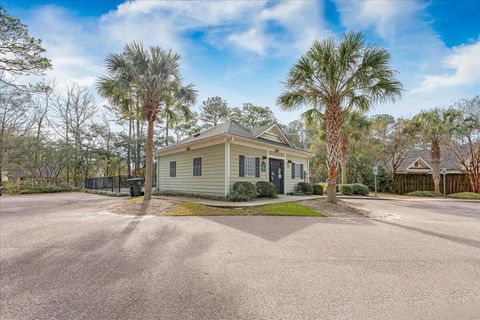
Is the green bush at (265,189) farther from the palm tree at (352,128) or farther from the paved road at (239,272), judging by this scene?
the palm tree at (352,128)

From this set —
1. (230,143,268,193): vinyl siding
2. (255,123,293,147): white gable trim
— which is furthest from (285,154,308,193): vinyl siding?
(230,143,268,193): vinyl siding

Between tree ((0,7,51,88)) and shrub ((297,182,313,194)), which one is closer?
tree ((0,7,51,88))

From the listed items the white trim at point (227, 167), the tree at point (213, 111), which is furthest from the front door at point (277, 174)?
the tree at point (213, 111)

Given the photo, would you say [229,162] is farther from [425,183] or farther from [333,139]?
[425,183]

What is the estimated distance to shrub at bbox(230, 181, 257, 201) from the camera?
9898 millimetres

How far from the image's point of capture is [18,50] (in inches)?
334

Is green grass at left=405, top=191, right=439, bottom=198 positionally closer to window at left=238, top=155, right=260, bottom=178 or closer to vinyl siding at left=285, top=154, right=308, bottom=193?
vinyl siding at left=285, top=154, right=308, bottom=193

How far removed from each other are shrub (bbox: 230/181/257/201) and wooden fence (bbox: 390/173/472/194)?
15.6 m

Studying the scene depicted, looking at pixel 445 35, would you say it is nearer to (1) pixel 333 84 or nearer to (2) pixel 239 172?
(1) pixel 333 84

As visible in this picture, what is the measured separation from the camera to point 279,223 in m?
6.26

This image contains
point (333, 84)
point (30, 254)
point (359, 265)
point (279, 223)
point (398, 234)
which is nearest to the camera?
point (359, 265)

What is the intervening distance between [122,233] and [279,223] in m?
4.04

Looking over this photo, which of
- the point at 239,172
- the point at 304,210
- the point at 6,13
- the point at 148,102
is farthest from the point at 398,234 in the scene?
the point at 6,13

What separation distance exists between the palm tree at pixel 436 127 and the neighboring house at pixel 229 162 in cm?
1001
